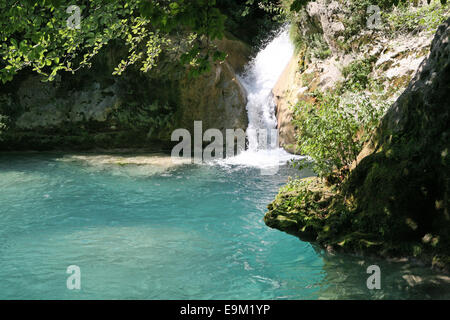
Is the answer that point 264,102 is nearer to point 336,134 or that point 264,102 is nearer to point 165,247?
point 336,134

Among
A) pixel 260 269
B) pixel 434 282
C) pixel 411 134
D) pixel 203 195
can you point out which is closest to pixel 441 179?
pixel 411 134

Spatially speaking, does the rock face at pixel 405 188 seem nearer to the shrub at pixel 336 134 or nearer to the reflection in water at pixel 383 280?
the reflection in water at pixel 383 280

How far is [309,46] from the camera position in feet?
45.0

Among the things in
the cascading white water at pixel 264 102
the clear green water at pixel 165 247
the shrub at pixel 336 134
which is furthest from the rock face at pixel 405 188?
the cascading white water at pixel 264 102

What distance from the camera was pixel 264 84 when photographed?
53.2 ft

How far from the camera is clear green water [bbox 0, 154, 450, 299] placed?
4.77 meters

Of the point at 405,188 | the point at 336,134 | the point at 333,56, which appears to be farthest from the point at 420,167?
the point at 333,56

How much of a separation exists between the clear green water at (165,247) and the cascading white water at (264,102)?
8.10 feet

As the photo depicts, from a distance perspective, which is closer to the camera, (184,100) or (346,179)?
(346,179)

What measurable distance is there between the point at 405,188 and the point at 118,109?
12.3 meters

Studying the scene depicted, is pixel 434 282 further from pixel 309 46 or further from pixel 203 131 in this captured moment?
pixel 203 131

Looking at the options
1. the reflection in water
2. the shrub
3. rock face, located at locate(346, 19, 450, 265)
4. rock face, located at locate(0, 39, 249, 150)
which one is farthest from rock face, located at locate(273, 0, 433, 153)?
the reflection in water
